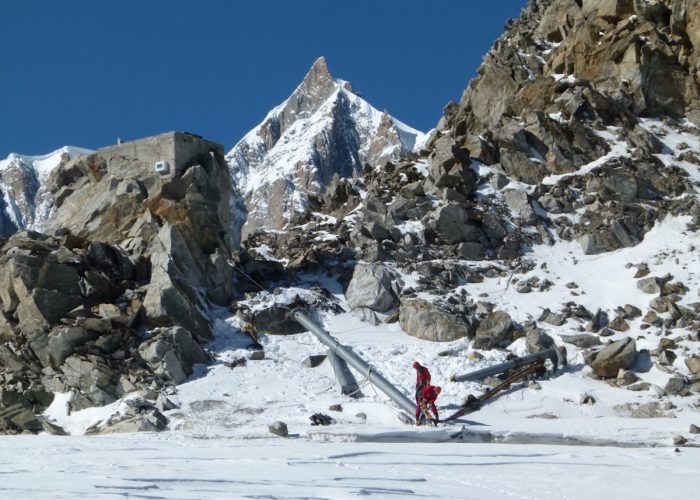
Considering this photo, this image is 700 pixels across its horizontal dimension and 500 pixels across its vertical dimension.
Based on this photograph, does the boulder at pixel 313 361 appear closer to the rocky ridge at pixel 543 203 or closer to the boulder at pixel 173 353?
the boulder at pixel 173 353

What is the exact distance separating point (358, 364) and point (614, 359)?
6.19m

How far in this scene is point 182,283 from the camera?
20.7 metres

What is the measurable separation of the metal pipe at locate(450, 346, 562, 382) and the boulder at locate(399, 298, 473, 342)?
234 cm

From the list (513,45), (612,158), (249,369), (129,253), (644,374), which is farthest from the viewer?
(513,45)

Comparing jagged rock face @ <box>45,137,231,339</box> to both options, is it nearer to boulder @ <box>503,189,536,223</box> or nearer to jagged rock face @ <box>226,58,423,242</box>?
boulder @ <box>503,189,536,223</box>

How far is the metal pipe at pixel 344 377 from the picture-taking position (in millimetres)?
17509

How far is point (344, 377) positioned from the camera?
701 inches

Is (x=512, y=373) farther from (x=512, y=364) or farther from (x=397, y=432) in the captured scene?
(x=397, y=432)

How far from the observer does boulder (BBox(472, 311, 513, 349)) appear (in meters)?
19.5

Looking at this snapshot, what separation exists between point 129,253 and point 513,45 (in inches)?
928

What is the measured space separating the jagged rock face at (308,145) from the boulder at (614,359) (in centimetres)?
10832

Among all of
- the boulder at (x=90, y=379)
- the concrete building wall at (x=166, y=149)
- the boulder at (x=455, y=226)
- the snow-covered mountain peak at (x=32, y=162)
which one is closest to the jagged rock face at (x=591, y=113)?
the boulder at (x=455, y=226)

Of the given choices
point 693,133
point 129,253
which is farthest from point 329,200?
point 693,133

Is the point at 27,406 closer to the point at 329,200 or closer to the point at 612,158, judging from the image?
the point at 329,200
